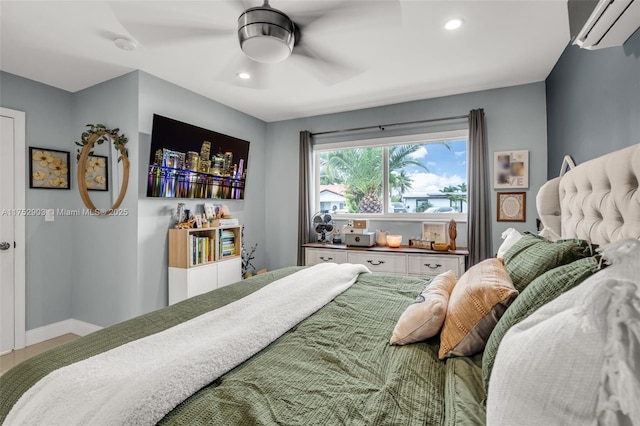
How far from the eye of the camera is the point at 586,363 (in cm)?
50

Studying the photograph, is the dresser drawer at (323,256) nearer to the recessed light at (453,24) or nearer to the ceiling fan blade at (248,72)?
the ceiling fan blade at (248,72)

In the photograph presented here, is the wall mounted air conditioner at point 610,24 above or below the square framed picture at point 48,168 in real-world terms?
above

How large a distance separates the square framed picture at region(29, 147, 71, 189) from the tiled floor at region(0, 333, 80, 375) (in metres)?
1.58

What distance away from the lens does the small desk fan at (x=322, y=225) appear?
4121 millimetres

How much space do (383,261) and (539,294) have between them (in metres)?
2.71

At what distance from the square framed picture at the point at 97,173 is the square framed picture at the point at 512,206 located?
4.13 metres

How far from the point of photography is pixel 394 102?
3850 mm

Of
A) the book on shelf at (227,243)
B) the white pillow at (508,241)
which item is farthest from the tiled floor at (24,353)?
the white pillow at (508,241)

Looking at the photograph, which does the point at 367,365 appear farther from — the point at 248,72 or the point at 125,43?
the point at 125,43

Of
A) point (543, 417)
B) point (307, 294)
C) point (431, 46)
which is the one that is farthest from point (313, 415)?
point (431, 46)

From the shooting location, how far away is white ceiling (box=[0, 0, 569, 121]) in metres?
2.03

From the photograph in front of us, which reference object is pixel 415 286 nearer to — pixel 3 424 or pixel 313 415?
pixel 313 415

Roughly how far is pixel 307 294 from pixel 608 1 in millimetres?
1825

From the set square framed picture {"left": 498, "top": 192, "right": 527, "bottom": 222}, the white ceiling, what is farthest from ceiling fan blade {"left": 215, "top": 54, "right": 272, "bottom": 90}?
square framed picture {"left": 498, "top": 192, "right": 527, "bottom": 222}
